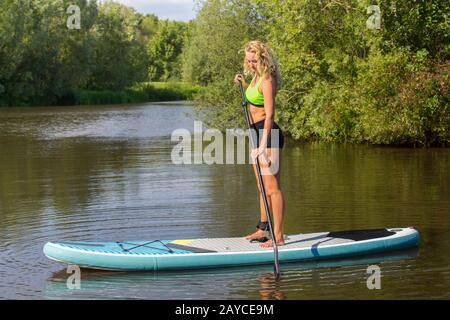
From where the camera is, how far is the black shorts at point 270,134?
897 centimetres

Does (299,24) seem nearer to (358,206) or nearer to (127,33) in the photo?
(358,206)

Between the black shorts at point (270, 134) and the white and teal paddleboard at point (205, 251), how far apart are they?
1.12 metres

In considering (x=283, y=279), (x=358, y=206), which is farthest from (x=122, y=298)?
(x=358, y=206)

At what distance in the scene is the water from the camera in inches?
322

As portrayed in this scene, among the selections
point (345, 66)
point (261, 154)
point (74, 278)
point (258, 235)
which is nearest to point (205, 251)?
point (258, 235)

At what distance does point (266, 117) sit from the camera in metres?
8.81

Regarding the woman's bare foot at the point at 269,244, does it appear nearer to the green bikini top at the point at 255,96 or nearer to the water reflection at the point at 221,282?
the water reflection at the point at 221,282

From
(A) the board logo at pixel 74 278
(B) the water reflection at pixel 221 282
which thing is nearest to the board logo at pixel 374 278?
(B) the water reflection at pixel 221 282

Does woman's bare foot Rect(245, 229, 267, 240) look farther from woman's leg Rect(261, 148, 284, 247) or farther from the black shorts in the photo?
the black shorts

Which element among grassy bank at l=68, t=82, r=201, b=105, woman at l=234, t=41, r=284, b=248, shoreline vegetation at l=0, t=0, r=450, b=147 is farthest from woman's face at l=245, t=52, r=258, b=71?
grassy bank at l=68, t=82, r=201, b=105

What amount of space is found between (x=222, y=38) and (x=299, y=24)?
9.65 meters

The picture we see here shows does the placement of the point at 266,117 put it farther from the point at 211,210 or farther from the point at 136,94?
the point at 136,94

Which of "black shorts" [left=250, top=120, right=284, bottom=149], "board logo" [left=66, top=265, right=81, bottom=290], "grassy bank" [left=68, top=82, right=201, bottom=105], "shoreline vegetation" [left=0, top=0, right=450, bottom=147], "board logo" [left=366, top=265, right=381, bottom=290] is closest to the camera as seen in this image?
"board logo" [left=366, top=265, right=381, bottom=290]

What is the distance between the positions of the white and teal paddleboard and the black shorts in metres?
1.12
